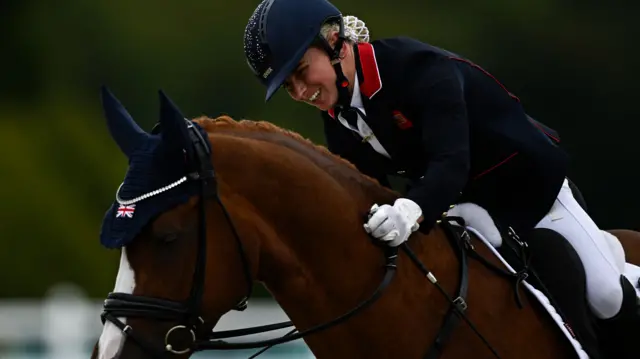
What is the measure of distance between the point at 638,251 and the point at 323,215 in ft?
5.77

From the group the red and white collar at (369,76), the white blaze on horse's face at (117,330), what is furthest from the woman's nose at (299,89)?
the white blaze on horse's face at (117,330)

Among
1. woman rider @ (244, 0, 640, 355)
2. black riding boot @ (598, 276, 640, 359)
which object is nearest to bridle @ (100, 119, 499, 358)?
woman rider @ (244, 0, 640, 355)

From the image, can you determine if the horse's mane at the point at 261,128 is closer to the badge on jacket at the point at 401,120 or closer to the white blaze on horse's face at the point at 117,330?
the badge on jacket at the point at 401,120

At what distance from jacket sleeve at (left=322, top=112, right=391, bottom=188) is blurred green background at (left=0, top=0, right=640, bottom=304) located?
10.5 meters

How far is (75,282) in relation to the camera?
54.9ft

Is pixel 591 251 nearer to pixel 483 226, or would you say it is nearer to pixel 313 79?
pixel 483 226

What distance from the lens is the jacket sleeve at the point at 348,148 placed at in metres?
4.52

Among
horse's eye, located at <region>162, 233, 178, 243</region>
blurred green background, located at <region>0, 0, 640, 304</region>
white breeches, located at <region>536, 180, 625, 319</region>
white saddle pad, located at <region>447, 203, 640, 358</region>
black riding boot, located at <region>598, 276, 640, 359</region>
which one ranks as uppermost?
horse's eye, located at <region>162, 233, 178, 243</region>

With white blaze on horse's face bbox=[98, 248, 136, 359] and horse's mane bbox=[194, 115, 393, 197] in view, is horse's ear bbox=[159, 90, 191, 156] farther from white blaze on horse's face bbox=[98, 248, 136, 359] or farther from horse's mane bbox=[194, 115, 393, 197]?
white blaze on horse's face bbox=[98, 248, 136, 359]

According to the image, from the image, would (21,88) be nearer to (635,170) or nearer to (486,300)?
(635,170)

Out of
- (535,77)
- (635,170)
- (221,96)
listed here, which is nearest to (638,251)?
(635,170)

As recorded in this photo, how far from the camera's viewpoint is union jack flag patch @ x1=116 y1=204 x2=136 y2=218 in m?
3.62

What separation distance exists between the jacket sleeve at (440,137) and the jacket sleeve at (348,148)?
39 centimetres

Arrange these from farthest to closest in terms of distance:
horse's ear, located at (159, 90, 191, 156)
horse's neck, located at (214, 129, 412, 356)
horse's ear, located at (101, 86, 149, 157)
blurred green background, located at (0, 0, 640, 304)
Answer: blurred green background, located at (0, 0, 640, 304), horse's neck, located at (214, 129, 412, 356), horse's ear, located at (101, 86, 149, 157), horse's ear, located at (159, 90, 191, 156)
